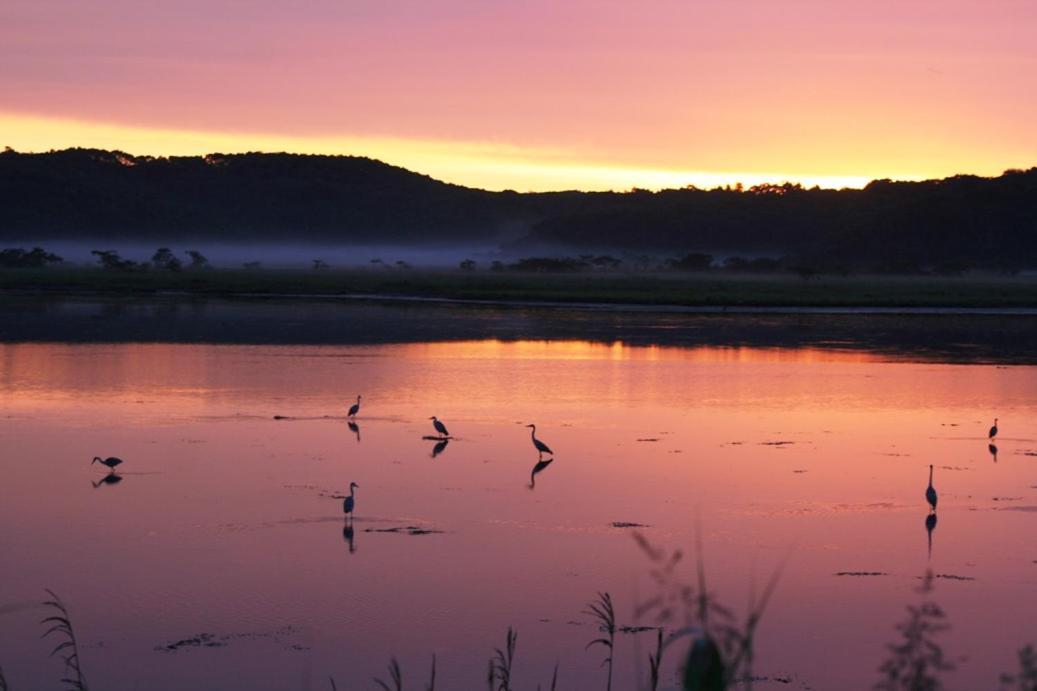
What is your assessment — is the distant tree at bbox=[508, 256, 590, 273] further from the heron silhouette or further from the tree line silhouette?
the heron silhouette

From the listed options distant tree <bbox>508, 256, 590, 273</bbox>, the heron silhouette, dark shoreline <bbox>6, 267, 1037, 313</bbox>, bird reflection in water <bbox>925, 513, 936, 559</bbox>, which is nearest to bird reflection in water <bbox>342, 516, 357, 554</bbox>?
the heron silhouette

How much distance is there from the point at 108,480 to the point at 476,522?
11.6 feet

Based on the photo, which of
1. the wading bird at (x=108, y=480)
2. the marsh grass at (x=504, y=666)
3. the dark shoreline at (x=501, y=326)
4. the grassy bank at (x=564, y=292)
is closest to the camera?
the marsh grass at (x=504, y=666)

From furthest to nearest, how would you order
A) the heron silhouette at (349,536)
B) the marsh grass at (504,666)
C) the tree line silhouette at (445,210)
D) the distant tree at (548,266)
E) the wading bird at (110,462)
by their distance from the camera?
the tree line silhouette at (445,210) < the distant tree at (548,266) < the wading bird at (110,462) < the heron silhouette at (349,536) < the marsh grass at (504,666)

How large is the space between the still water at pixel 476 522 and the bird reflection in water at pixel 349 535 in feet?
0.12

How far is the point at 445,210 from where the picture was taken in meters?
158

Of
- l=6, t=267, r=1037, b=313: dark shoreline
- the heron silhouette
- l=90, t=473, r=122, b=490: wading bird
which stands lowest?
the heron silhouette

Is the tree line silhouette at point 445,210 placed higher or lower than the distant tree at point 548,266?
higher

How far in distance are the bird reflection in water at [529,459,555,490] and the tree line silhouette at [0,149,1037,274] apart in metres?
103

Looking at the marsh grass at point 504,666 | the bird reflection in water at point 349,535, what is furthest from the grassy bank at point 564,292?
the marsh grass at point 504,666

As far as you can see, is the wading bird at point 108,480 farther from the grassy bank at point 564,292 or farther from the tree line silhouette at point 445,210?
the tree line silhouette at point 445,210

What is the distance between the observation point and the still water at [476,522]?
807cm

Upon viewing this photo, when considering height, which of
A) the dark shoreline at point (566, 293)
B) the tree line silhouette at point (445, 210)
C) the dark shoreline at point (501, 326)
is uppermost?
the tree line silhouette at point (445, 210)

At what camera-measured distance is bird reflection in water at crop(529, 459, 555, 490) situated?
1288 centimetres
